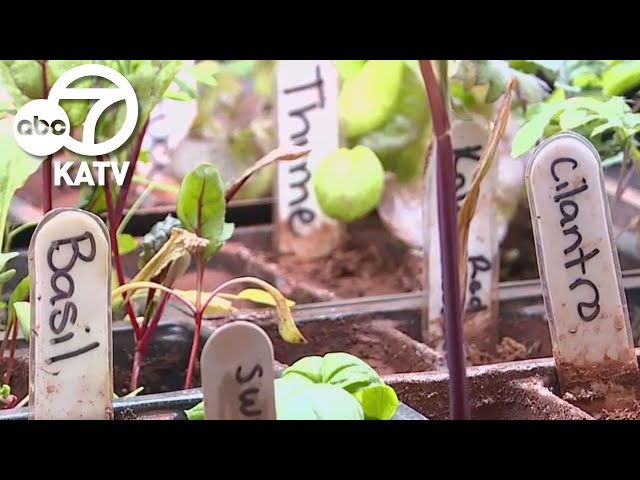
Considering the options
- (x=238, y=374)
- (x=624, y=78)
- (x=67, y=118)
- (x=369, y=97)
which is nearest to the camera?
(x=238, y=374)

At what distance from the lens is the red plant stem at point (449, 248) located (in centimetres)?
76

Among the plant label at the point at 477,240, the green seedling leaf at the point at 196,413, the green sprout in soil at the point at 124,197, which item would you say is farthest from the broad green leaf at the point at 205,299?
the plant label at the point at 477,240

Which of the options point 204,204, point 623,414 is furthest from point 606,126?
point 204,204

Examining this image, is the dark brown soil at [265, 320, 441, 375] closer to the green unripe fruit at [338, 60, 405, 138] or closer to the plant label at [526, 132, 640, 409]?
the plant label at [526, 132, 640, 409]

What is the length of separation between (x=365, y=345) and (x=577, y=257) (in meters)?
0.26

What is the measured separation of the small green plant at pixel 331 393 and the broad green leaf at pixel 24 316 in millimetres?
130

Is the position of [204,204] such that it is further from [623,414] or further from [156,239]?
[623,414]

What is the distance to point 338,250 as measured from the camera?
129cm

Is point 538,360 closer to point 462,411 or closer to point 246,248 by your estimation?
point 462,411

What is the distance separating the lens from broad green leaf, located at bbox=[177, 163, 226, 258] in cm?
74

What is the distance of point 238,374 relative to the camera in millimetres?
632

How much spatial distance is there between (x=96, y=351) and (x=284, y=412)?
0.14 metres
